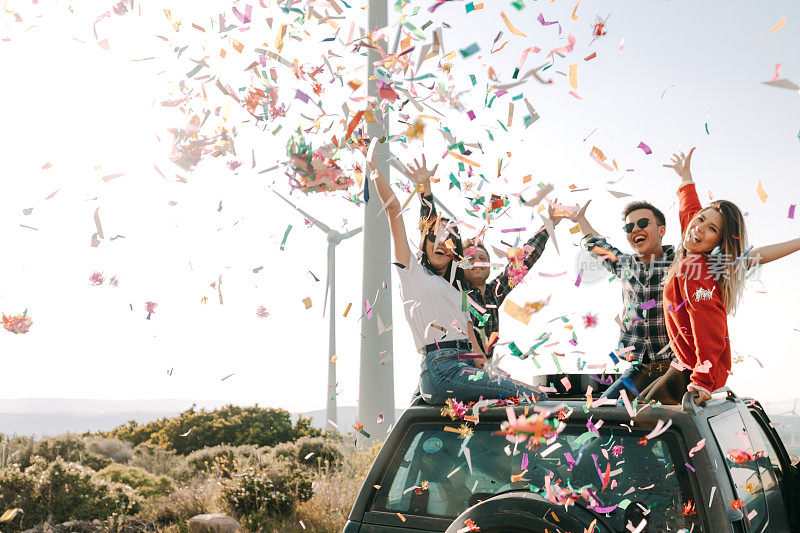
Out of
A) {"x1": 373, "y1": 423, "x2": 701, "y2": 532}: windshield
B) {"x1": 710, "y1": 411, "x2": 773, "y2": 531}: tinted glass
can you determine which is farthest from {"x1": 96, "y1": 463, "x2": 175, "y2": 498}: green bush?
{"x1": 710, "y1": 411, "x2": 773, "y2": 531}: tinted glass

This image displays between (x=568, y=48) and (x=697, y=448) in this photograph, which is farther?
(x=568, y=48)

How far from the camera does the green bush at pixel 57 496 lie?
991cm

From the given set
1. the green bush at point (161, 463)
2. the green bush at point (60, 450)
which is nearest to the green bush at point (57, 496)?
the green bush at point (60, 450)

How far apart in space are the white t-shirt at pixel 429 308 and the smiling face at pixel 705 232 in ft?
5.14

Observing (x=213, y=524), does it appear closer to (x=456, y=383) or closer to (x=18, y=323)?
(x=18, y=323)

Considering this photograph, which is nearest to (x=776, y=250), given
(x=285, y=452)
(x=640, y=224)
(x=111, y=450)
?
(x=640, y=224)

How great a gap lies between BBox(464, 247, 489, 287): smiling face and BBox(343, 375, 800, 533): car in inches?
59.1

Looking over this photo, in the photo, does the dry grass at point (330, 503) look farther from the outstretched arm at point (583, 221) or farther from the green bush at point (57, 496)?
the outstretched arm at point (583, 221)

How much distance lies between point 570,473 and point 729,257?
2.00m

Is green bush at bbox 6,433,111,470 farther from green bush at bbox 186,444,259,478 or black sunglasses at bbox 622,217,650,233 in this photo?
black sunglasses at bbox 622,217,650,233

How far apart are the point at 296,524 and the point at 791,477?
7.03m

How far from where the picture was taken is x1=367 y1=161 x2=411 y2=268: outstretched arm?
173 inches

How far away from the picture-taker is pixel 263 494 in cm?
1005

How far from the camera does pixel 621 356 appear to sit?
514cm
